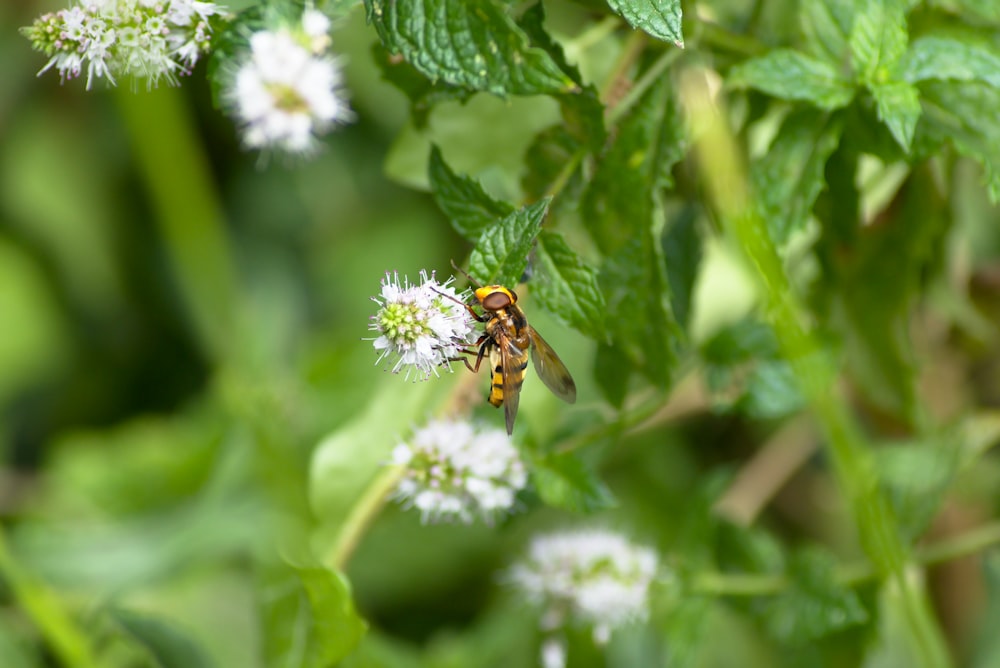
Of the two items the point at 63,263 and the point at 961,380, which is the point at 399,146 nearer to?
the point at 961,380

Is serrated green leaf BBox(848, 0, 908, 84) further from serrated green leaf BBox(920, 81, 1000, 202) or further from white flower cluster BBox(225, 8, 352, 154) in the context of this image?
white flower cluster BBox(225, 8, 352, 154)

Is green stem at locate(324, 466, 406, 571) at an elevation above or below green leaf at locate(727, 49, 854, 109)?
below

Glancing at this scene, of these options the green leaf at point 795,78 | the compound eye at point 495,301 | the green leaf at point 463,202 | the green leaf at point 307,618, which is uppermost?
the green leaf at point 795,78

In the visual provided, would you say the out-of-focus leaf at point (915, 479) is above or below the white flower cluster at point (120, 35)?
below

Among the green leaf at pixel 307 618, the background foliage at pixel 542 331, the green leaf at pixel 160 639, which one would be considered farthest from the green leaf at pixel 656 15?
the green leaf at pixel 160 639

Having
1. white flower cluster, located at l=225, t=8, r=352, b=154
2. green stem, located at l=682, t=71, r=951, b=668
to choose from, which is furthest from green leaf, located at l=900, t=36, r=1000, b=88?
white flower cluster, located at l=225, t=8, r=352, b=154

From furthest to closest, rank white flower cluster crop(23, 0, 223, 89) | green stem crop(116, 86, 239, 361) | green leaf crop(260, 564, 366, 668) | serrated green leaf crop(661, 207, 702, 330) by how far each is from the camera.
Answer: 1. green stem crop(116, 86, 239, 361)
2. serrated green leaf crop(661, 207, 702, 330)
3. green leaf crop(260, 564, 366, 668)
4. white flower cluster crop(23, 0, 223, 89)

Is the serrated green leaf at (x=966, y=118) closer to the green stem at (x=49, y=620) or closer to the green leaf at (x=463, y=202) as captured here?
the green leaf at (x=463, y=202)

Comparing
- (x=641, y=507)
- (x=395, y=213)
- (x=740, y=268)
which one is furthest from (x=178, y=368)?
(x=740, y=268)

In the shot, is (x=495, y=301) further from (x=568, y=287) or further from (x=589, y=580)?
(x=589, y=580)
